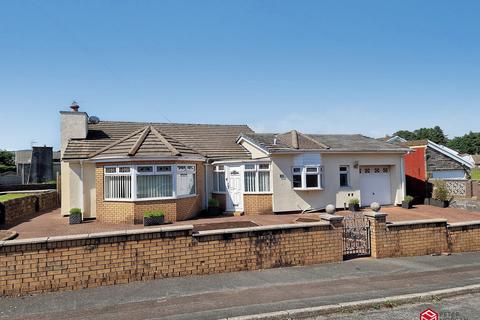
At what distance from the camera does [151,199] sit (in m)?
15.2

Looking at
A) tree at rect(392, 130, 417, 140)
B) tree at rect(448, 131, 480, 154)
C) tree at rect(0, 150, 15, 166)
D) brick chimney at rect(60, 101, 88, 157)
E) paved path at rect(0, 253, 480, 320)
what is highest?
tree at rect(392, 130, 417, 140)

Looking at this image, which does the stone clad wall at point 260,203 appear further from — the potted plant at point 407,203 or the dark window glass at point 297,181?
the potted plant at point 407,203

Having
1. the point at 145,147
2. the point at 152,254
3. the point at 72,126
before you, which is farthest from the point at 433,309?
the point at 72,126

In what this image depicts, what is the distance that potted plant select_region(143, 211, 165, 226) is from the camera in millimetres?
14516

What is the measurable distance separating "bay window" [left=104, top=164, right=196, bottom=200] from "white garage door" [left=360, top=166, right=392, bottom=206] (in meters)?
9.93

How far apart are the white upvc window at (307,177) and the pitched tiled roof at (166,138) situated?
3377mm

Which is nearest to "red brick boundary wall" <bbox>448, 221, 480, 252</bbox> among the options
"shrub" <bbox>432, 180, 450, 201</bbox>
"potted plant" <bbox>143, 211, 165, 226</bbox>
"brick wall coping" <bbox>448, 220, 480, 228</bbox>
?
"brick wall coping" <bbox>448, 220, 480, 228</bbox>

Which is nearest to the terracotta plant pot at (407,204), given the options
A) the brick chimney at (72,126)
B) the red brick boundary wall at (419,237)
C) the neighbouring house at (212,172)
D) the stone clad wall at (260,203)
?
the neighbouring house at (212,172)

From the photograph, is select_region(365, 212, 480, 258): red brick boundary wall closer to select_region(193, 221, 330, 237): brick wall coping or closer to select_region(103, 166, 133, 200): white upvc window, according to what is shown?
select_region(193, 221, 330, 237): brick wall coping

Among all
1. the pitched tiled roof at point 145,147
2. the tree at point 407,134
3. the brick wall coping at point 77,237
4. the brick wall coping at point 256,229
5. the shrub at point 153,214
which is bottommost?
the shrub at point 153,214

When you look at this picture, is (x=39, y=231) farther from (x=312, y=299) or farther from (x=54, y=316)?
(x=312, y=299)

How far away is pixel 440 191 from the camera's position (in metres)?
19.2

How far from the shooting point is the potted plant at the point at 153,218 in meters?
14.5

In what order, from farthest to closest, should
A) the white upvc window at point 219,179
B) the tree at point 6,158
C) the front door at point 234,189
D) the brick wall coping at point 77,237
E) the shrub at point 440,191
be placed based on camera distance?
the tree at point 6,158 < the shrub at point 440,191 < the white upvc window at point 219,179 < the front door at point 234,189 < the brick wall coping at point 77,237
